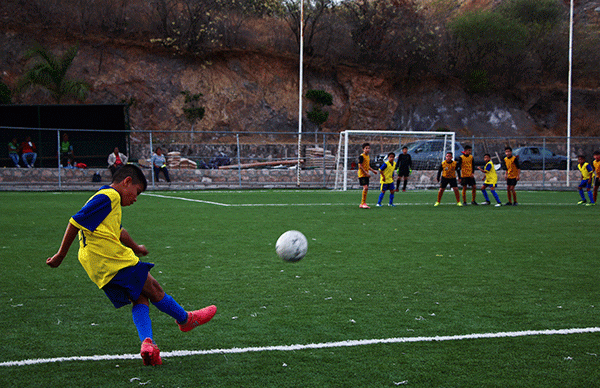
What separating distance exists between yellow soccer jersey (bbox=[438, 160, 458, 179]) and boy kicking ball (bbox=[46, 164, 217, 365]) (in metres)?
13.8

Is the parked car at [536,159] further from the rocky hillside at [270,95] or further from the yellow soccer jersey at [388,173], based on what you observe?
the yellow soccer jersey at [388,173]

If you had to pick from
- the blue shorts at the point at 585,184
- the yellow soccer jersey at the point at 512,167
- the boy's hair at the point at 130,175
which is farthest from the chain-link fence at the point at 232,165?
the boy's hair at the point at 130,175

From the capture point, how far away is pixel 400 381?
3.37m

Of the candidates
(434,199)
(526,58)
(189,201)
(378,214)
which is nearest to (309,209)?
(378,214)

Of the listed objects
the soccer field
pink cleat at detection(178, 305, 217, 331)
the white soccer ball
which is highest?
the white soccer ball

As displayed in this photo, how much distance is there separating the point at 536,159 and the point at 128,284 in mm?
31210

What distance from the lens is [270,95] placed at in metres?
40.3

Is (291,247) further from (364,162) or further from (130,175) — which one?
(364,162)

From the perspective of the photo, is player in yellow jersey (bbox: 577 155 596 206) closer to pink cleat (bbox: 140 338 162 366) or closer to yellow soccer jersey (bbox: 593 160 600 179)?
yellow soccer jersey (bbox: 593 160 600 179)

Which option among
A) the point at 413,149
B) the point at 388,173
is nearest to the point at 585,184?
the point at 388,173

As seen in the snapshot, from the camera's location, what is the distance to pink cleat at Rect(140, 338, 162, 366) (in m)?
3.51

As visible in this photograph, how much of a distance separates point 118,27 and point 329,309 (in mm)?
37757

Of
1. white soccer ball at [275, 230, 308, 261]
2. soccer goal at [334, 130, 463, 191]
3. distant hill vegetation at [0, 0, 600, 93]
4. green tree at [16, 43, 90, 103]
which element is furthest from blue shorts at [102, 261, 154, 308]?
distant hill vegetation at [0, 0, 600, 93]

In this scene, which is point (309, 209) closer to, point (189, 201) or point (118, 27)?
point (189, 201)
